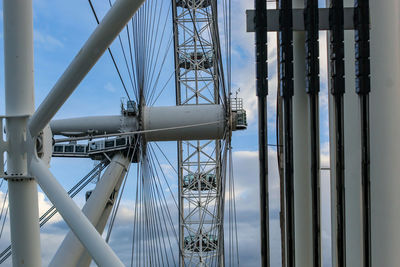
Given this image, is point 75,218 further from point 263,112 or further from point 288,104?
point 288,104

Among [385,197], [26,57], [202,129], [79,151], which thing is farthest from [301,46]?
[79,151]

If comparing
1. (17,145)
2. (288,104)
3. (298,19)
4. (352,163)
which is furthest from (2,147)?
(352,163)

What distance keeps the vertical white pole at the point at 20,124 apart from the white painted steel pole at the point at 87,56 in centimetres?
32

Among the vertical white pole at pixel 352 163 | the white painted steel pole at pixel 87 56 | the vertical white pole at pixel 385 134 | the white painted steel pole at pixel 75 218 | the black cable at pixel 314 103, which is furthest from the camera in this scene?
the vertical white pole at pixel 352 163

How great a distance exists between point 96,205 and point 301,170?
5695 mm

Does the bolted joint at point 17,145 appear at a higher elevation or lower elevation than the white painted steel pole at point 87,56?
lower

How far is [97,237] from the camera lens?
5.23 m

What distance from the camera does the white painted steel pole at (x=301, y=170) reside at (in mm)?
7195

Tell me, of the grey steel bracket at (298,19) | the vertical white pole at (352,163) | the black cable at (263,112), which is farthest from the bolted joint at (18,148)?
the vertical white pole at (352,163)

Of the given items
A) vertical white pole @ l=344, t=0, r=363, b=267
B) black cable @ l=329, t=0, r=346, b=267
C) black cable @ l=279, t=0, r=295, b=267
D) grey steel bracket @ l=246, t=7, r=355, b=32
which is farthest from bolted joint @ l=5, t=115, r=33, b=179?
vertical white pole @ l=344, t=0, r=363, b=267

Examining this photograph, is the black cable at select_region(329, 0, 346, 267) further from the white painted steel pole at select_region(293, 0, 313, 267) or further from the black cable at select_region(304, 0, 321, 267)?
the white painted steel pole at select_region(293, 0, 313, 267)

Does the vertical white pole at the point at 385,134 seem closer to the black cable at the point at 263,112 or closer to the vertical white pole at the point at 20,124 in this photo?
the black cable at the point at 263,112

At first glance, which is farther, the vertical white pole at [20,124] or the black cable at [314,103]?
the black cable at [314,103]

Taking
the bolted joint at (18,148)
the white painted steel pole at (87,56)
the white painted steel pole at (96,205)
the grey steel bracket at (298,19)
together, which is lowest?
the white painted steel pole at (96,205)
